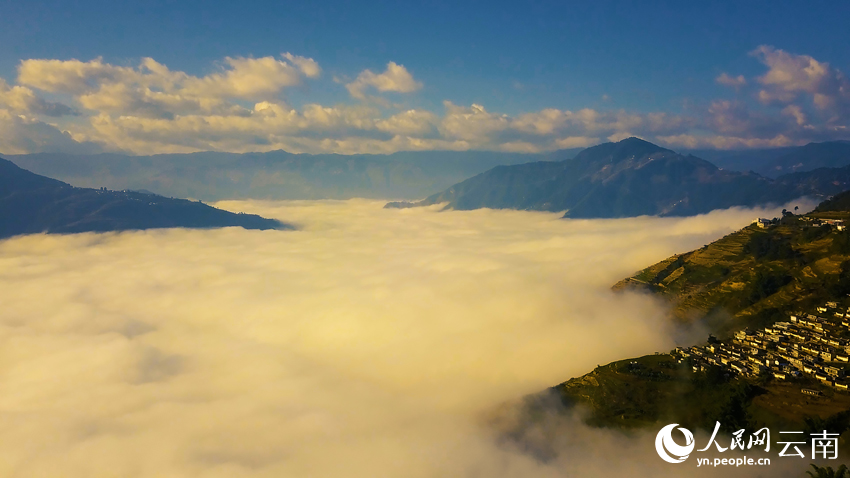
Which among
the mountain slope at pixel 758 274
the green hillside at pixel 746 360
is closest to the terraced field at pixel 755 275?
the mountain slope at pixel 758 274

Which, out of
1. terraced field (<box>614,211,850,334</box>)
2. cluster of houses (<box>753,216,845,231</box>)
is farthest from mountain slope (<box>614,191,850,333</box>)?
cluster of houses (<box>753,216,845,231</box>)

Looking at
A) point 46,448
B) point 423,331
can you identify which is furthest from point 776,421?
point 46,448

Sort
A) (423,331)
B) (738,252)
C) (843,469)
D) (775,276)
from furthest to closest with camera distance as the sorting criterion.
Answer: (423,331)
(738,252)
(775,276)
(843,469)

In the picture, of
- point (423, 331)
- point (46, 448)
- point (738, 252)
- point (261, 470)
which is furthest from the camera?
point (423, 331)

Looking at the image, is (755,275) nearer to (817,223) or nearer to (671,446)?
(817,223)

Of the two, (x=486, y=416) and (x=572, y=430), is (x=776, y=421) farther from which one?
(x=486, y=416)

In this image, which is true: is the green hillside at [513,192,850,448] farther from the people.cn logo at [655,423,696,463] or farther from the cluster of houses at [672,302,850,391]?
the people.cn logo at [655,423,696,463]

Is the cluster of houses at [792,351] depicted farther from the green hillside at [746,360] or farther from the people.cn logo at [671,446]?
the people.cn logo at [671,446]
